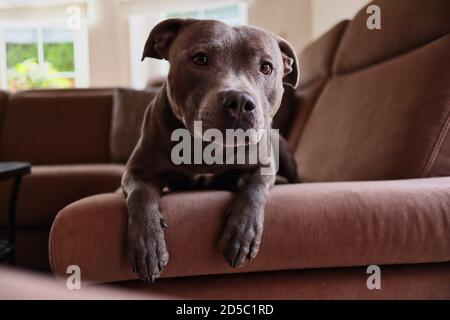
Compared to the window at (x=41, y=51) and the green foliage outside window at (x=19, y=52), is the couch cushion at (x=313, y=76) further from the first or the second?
the green foliage outside window at (x=19, y=52)

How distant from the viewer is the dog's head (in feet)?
3.35

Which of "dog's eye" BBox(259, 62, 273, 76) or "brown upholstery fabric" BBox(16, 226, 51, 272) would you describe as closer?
"dog's eye" BBox(259, 62, 273, 76)

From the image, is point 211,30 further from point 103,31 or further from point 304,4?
point 103,31

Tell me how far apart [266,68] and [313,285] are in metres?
0.60

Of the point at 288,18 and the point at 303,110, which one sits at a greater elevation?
the point at 288,18

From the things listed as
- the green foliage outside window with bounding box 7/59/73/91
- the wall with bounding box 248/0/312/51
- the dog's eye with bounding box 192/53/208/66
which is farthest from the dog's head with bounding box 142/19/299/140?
the green foliage outside window with bounding box 7/59/73/91

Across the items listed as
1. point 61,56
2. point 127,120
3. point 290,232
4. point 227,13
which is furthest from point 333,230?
point 61,56

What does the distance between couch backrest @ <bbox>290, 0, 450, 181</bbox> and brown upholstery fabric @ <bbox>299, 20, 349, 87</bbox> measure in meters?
0.05

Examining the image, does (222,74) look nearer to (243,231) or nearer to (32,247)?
(243,231)

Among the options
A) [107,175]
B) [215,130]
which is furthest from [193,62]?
[107,175]

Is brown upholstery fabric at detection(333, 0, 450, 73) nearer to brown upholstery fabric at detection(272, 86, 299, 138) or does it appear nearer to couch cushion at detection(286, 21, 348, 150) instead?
couch cushion at detection(286, 21, 348, 150)

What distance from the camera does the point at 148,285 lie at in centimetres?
97

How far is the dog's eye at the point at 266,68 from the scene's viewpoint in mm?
1185

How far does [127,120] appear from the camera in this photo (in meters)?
2.77
